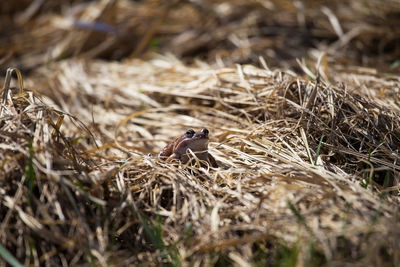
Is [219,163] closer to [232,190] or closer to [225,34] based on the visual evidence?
[232,190]

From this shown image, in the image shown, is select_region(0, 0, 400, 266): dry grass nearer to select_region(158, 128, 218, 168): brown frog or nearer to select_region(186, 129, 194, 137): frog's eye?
select_region(158, 128, 218, 168): brown frog

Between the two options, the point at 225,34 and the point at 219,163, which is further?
the point at 225,34

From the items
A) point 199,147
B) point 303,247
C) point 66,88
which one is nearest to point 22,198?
point 199,147

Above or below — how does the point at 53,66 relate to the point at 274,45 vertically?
above

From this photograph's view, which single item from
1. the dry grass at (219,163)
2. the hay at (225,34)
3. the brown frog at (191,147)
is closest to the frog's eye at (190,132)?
the brown frog at (191,147)

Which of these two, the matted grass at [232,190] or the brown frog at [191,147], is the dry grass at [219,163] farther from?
the brown frog at [191,147]

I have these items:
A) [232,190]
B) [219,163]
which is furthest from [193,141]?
[232,190]

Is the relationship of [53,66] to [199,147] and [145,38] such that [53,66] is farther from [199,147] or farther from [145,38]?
[199,147]
